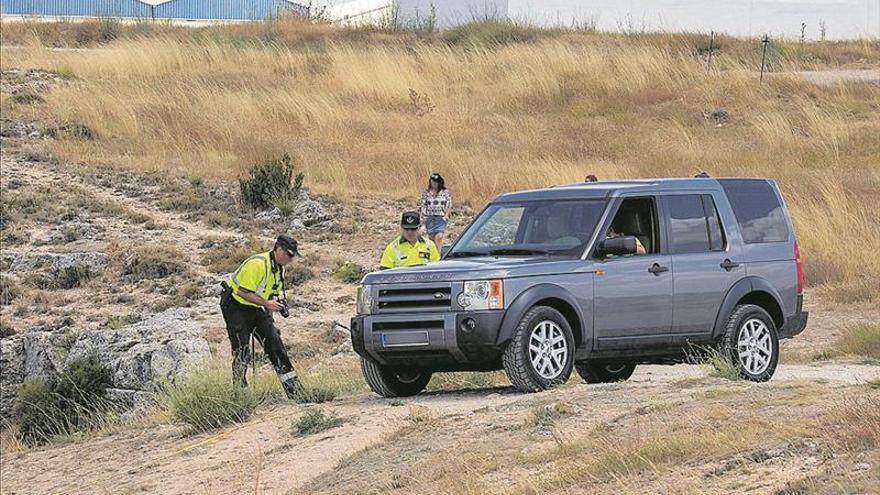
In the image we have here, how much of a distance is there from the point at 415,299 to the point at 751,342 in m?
3.05

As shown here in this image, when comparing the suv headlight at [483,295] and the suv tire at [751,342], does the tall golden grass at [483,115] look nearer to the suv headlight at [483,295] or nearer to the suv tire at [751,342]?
the suv tire at [751,342]

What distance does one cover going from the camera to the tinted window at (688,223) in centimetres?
1399

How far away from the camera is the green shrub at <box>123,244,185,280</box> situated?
85.5ft

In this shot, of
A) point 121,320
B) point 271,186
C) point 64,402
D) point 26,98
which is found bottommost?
point 64,402

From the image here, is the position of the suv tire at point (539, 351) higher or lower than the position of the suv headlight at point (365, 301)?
lower

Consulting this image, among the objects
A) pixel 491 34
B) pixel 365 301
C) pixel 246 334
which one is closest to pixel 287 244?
pixel 246 334

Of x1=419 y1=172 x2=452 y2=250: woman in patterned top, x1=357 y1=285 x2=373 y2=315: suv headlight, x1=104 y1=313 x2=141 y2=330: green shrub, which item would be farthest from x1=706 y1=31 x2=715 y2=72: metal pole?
x1=357 y1=285 x2=373 y2=315: suv headlight

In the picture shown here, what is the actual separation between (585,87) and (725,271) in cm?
2624

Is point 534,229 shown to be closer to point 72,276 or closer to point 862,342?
point 862,342

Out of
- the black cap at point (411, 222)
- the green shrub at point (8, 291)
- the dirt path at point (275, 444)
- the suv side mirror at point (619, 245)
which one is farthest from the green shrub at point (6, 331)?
the suv side mirror at point (619, 245)

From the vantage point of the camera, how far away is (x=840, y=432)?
9.19 m

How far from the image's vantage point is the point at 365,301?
44.1 ft

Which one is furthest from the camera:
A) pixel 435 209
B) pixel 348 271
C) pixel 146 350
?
pixel 348 271

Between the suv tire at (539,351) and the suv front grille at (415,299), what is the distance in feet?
1.99
